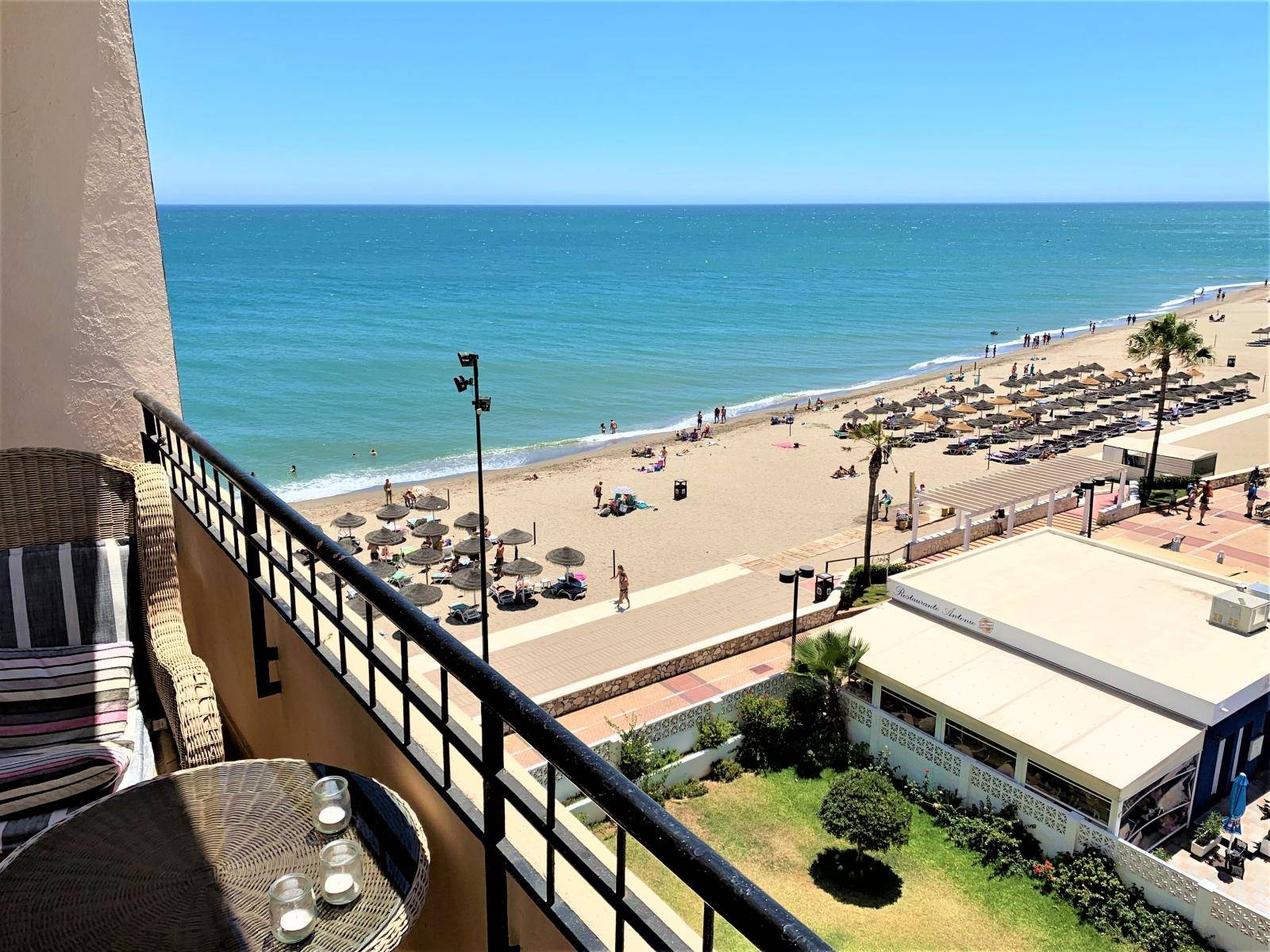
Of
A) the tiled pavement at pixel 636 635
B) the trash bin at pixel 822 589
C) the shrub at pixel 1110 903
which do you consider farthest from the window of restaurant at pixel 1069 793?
the trash bin at pixel 822 589

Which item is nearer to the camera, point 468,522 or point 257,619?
point 257,619

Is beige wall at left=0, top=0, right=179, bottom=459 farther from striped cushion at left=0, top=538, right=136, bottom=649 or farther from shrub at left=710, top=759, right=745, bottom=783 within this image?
shrub at left=710, top=759, right=745, bottom=783

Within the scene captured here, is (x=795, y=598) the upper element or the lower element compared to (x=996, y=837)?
upper

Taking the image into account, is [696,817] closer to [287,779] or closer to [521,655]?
[521,655]

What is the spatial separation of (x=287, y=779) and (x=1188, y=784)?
43.7ft

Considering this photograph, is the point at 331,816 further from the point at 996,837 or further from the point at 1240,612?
the point at 1240,612

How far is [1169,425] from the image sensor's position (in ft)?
126

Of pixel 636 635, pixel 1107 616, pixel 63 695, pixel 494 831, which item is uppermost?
pixel 494 831

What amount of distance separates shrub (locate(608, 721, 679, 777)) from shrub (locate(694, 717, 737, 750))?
68 centimetres

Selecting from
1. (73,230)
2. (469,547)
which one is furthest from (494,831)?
(469,547)

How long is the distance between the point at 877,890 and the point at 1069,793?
9.18 feet

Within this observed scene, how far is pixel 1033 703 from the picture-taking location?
1297 centimetres

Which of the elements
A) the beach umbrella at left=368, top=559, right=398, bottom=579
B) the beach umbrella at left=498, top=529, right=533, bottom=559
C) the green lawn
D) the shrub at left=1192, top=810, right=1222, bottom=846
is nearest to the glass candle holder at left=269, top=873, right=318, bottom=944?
the green lawn

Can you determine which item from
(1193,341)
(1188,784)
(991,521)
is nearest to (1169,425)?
(1193,341)
